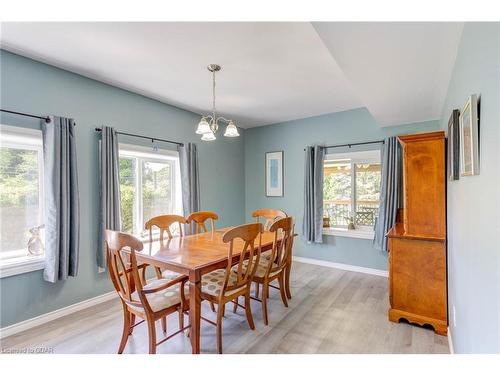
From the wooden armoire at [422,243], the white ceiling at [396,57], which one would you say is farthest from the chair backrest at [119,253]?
the wooden armoire at [422,243]

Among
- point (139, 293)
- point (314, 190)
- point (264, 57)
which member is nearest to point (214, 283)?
point (139, 293)

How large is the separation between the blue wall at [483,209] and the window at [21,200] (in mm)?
3278

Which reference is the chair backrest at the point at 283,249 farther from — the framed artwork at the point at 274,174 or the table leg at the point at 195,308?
the framed artwork at the point at 274,174

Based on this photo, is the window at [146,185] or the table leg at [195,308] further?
the window at [146,185]

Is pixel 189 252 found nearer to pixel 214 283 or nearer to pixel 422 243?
pixel 214 283

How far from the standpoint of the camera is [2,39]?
2104 mm

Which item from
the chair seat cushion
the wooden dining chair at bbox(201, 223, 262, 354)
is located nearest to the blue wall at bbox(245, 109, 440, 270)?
the chair seat cushion

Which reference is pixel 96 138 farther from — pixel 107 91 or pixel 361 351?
pixel 361 351

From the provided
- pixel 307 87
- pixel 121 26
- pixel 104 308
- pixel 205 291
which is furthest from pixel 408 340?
pixel 121 26

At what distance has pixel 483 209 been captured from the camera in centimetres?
106

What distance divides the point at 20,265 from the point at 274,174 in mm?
3672

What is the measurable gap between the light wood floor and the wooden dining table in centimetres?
45

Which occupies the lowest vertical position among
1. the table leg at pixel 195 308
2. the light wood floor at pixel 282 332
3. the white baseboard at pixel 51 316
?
the light wood floor at pixel 282 332

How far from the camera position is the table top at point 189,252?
1.89 metres
